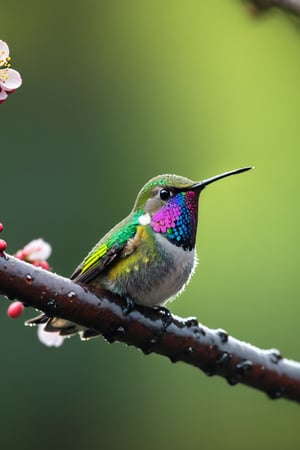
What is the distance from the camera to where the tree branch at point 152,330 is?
2.16 meters

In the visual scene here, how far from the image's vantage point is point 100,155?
7.70 meters

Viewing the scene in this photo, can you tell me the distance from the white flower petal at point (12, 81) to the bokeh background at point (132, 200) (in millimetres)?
4304

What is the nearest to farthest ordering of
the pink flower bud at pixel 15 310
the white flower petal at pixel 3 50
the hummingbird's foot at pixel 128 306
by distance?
the white flower petal at pixel 3 50, the pink flower bud at pixel 15 310, the hummingbird's foot at pixel 128 306

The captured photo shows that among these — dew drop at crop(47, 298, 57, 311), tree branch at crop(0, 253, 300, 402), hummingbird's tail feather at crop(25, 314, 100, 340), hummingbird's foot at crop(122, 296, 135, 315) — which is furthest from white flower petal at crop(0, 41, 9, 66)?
hummingbird's tail feather at crop(25, 314, 100, 340)

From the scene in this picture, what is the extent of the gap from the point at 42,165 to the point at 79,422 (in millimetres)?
2124

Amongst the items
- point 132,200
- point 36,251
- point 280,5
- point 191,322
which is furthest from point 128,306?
point 132,200

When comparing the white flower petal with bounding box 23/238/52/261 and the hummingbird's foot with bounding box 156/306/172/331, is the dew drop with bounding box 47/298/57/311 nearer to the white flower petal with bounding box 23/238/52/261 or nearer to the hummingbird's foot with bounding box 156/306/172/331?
the white flower petal with bounding box 23/238/52/261

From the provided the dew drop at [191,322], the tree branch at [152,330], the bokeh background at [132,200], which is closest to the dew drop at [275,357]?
the tree branch at [152,330]

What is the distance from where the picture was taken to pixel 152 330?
2467mm

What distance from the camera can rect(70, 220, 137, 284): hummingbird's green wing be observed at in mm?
2725

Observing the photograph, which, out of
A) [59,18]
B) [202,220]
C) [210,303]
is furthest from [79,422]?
[59,18]

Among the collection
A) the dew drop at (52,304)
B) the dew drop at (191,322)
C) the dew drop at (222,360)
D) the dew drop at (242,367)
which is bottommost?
the dew drop at (52,304)

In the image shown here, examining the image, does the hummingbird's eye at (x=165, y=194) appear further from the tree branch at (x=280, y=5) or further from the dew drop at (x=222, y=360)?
the tree branch at (x=280, y=5)

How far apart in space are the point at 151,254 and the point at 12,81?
3.28 ft
